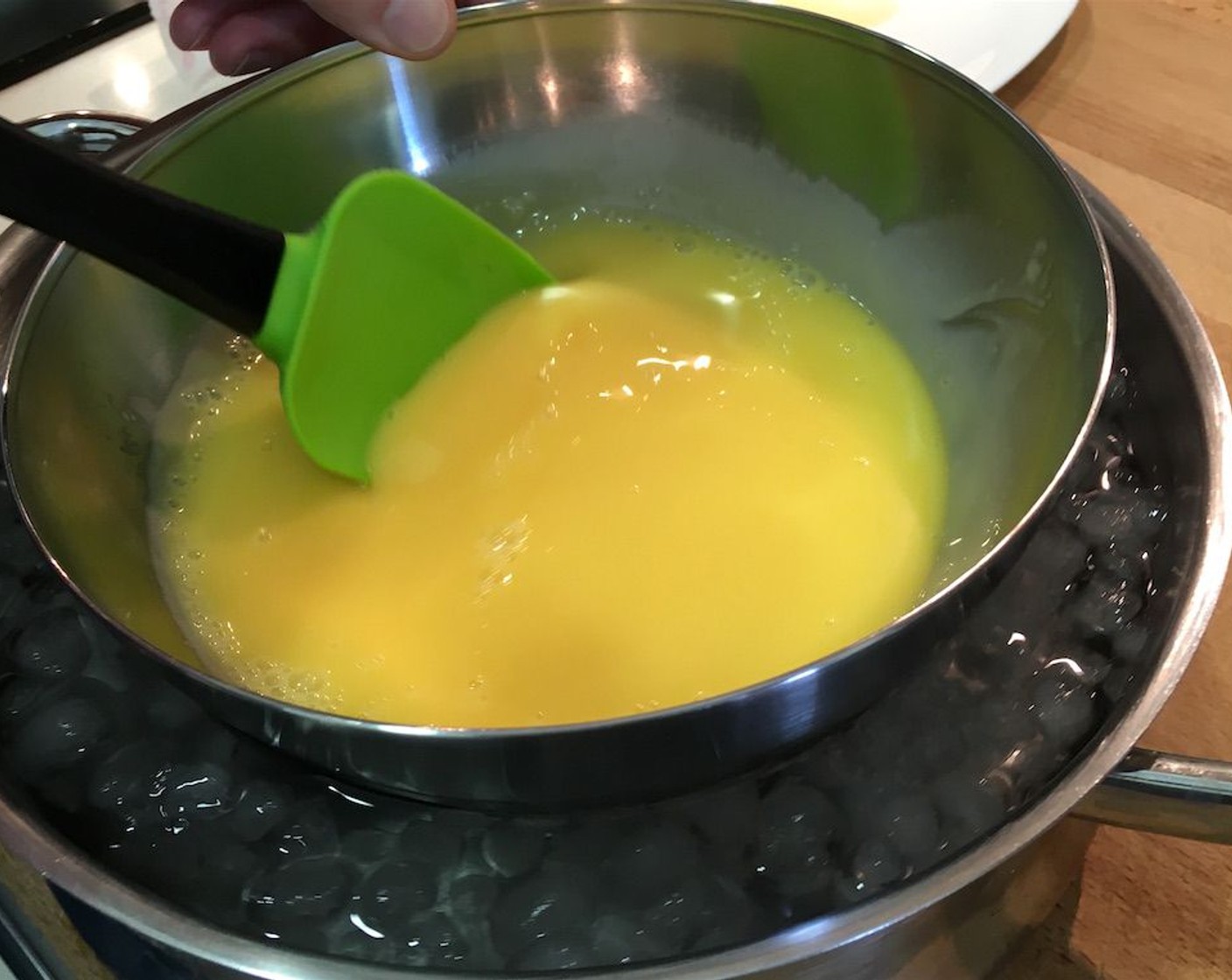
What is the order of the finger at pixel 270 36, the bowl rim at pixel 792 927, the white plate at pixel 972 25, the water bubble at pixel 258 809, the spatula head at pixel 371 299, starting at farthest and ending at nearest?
the white plate at pixel 972 25 < the finger at pixel 270 36 < the spatula head at pixel 371 299 < the water bubble at pixel 258 809 < the bowl rim at pixel 792 927

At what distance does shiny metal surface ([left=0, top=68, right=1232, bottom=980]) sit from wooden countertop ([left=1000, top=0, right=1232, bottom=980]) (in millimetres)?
41

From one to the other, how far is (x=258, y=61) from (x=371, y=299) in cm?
25

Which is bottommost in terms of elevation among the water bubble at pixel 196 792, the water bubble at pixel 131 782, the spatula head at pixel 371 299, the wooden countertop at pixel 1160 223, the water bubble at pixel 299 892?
the wooden countertop at pixel 1160 223

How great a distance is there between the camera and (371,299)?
664 mm

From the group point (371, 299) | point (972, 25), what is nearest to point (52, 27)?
point (371, 299)

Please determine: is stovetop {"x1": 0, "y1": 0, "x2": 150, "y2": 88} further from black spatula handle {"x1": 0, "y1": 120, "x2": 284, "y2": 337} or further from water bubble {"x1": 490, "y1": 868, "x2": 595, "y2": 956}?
Result: water bubble {"x1": 490, "y1": 868, "x2": 595, "y2": 956}

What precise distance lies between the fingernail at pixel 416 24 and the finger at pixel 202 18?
241mm

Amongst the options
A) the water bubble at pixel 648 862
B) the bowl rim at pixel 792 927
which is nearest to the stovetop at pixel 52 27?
the bowl rim at pixel 792 927

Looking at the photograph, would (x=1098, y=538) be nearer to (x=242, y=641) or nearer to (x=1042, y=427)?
(x=1042, y=427)

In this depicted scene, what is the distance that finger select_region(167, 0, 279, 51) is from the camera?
0.78 metres

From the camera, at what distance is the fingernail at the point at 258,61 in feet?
2.56

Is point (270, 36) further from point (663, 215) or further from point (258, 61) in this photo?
point (663, 215)

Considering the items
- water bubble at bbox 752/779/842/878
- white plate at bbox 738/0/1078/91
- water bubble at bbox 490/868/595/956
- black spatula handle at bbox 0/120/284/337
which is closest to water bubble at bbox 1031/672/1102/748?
water bubble at bbox 752/779/842/878

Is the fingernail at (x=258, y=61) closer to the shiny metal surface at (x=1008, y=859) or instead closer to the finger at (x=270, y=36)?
the finger at (x=270, y=36)
